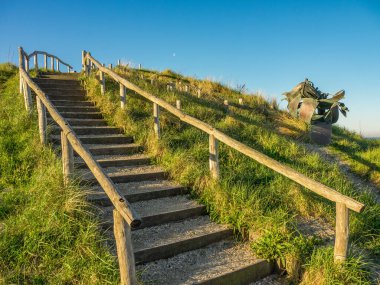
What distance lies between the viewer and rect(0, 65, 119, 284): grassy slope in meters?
3.65

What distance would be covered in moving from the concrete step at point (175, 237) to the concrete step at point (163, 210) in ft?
0.28

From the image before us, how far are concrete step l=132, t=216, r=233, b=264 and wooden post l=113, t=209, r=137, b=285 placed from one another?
2.76 ft

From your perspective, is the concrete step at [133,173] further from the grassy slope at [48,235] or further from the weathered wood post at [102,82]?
the weathered wood post at [102,82]

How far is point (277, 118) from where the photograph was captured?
12.5 m

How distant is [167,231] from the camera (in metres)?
4.89

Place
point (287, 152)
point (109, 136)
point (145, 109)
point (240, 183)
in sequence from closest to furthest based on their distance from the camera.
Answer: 1. point (240, 183)
2. point (109, 136)
3. point (287, 152)
4. point (145, 109)

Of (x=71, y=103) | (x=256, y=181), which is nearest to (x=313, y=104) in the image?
(x=256, y=181)

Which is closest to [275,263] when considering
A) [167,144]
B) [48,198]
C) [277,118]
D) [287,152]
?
[48,198]

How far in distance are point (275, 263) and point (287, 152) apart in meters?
4.59

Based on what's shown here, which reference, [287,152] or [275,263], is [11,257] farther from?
[287,152]

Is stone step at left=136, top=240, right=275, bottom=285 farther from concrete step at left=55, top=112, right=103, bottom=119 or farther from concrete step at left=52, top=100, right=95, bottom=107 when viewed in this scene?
concrete step at left=52, top=100, right=95, bottom=107

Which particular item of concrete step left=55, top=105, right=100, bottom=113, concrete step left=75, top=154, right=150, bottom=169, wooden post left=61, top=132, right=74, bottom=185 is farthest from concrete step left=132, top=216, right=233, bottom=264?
concrete step left=55, top=105, right=100, bottom=113

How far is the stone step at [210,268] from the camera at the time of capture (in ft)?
13.0

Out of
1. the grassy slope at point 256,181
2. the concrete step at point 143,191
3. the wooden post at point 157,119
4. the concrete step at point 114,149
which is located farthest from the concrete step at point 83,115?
the concrete step at point 143,191
